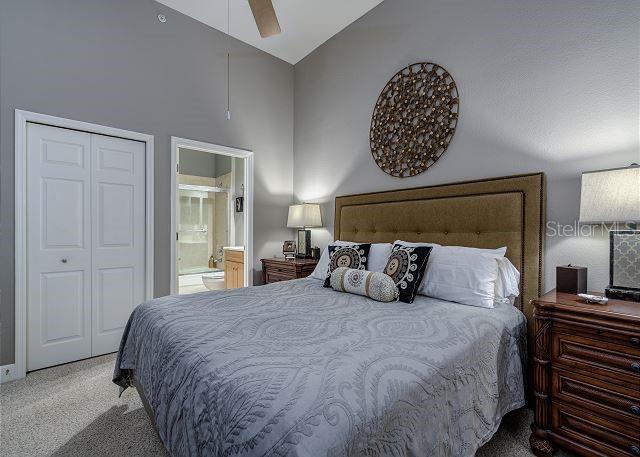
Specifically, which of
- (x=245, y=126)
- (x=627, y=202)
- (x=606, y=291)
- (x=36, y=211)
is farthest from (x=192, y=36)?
(x=606, y=291)

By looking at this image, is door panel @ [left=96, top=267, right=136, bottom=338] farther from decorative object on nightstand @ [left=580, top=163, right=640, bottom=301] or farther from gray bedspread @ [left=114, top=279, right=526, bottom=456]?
decorative object on nightstand @ [left=580, top=163, right=640, bottom=301]

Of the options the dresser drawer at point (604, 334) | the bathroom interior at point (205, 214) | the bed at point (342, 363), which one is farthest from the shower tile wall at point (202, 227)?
the dresser drawer at point (604, 334)

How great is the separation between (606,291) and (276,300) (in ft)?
6.05

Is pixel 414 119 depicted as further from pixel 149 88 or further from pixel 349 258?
pixel 149 88

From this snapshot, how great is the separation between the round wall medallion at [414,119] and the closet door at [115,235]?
7.79 ft

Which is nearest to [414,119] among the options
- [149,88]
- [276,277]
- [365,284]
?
[365,284]

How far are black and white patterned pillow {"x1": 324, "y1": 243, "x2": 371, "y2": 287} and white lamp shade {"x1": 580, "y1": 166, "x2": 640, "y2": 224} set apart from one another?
1.32 m

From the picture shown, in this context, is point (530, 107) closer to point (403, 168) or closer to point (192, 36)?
point (403, 168)

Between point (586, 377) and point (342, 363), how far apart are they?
4.15ft

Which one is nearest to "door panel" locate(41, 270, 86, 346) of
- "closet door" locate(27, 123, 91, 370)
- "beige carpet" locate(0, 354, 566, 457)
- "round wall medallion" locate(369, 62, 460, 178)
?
"closet door" locate(27, 123, 91, 370)

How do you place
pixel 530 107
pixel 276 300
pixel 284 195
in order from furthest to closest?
pixel 284 195 < pixel 530 107 < pixel 276 300

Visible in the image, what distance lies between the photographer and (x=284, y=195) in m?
4.07

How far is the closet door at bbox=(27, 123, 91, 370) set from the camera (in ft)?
8.05

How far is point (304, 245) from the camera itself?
12.0 feet
